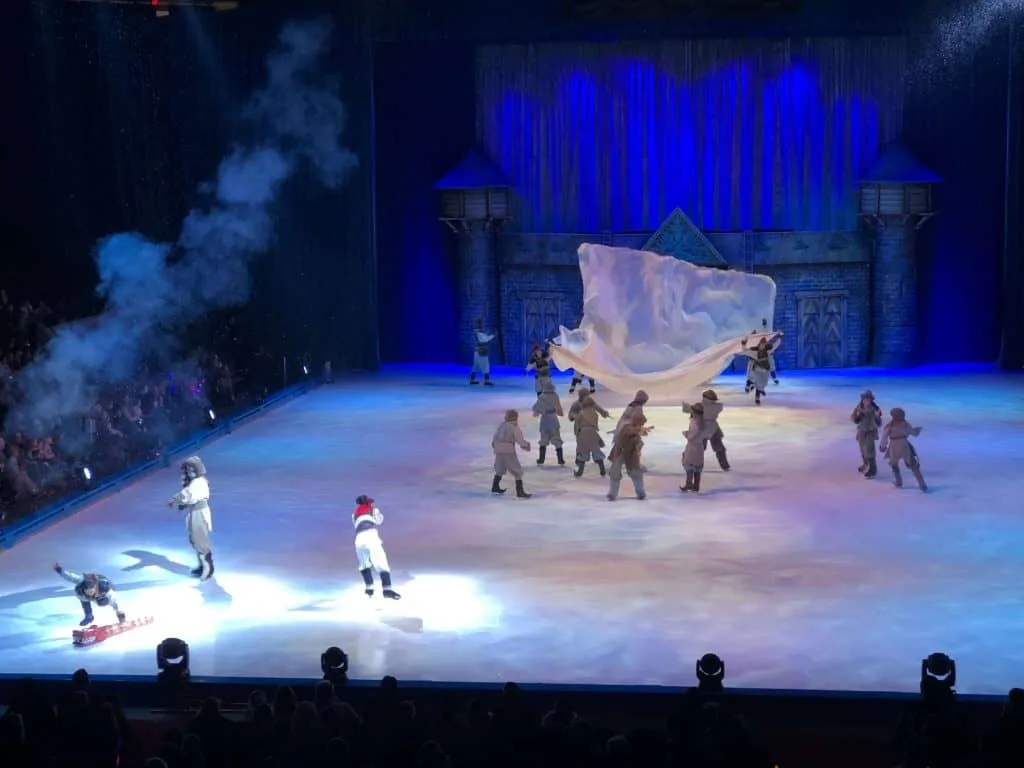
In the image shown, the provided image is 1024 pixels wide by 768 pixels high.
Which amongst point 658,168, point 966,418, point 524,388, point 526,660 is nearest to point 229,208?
point 524,388

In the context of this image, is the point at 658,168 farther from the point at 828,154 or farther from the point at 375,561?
the point at 375,561

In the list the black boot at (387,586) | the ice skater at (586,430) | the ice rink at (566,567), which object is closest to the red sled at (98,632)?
the ice rink at (566,567)

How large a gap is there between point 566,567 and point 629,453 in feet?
10.8

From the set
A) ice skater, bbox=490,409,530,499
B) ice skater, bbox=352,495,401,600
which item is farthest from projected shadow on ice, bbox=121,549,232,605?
ice skater, bbox=490,409,530,499

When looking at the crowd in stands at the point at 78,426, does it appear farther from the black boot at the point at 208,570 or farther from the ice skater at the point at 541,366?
the ice skater at the point at 541,366

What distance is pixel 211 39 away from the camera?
100 ft

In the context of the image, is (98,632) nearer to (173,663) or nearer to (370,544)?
(173,663)

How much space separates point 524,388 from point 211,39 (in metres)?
9.22

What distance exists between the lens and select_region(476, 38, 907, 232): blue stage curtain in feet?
112

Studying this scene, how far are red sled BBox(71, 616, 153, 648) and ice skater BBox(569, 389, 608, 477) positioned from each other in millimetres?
7865

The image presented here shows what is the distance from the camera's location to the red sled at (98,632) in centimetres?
1412

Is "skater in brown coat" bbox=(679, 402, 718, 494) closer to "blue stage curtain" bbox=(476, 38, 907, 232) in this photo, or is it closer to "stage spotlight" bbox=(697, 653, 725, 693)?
"stage spotlight" bbox=(697, 653, 725, 693)

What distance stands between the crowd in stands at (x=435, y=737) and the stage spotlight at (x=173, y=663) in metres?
1.99

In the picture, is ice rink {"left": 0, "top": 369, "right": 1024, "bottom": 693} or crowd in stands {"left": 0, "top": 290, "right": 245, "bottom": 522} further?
crowd in stands {"left": 0, "top": 290, "right": 245, "bottom": 522}
